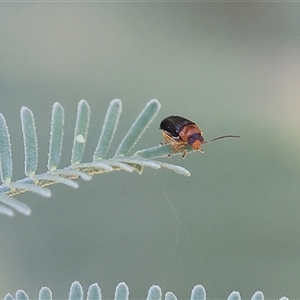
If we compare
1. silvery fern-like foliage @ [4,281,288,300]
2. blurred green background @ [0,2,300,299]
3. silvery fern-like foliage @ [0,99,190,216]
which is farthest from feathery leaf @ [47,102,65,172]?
blurred green background @ [0,2,300,299]

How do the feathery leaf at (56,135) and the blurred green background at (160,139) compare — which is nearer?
the feathery leaf at (56,135)

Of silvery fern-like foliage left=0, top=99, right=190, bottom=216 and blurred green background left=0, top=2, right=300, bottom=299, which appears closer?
silvery fern-like foliage left=0, top=99, right=190, bottom=216

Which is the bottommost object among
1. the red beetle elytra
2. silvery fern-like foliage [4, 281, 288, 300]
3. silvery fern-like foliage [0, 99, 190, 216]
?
silvery fern-like foliage [4, 281, 288, 300]

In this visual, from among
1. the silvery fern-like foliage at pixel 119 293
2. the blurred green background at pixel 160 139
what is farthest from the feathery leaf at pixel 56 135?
the blurred green background at pixel 160 139

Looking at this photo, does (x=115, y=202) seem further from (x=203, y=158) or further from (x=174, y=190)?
(x=203, y=158)

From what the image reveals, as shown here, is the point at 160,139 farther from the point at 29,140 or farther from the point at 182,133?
the point at 29,140

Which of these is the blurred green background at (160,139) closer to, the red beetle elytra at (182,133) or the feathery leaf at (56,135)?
the red beetle elytra at (182,133)

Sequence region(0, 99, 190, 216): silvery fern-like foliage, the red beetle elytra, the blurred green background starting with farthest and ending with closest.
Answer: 1. the blurred green background
2. the red beetle elytra
3. region(0, 99, 190, 216): silvery fern-like foliage

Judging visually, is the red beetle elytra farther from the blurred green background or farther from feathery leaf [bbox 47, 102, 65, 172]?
the blurred green background

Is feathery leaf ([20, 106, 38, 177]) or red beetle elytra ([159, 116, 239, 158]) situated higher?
red beetle elytra ([159, 116, 239, 158])
